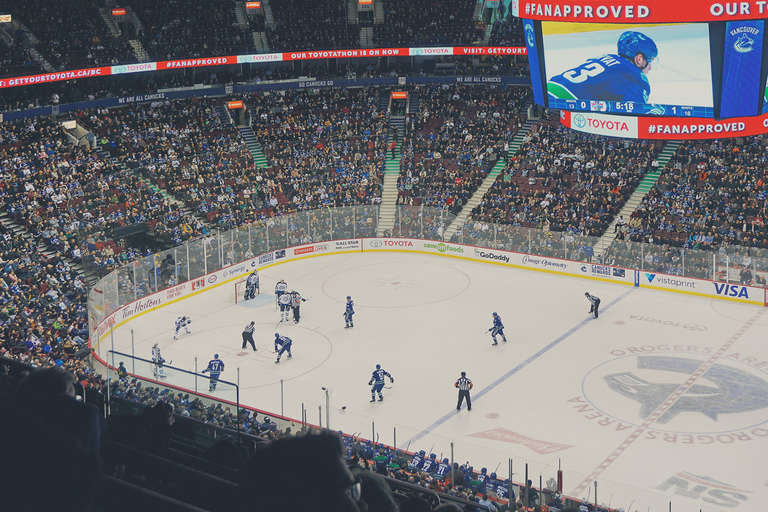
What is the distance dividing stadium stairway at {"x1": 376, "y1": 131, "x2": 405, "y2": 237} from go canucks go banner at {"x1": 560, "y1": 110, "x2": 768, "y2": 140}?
46.8 feet

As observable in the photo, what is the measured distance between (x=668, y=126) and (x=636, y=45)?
9.60ft

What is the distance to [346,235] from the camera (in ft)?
129

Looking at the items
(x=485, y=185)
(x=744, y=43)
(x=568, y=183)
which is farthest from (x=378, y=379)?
(x=485, y=185)

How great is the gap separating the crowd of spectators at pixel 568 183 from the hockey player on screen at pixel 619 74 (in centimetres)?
1122

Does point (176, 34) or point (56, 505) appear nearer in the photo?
point (56, 505)

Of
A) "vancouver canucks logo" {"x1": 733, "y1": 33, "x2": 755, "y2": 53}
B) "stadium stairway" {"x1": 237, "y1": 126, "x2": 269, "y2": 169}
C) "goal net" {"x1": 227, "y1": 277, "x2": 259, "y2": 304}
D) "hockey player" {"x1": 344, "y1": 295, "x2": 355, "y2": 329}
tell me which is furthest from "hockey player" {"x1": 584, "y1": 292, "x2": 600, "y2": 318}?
"stadium stairway" {"x1": 237, "y1": 126, "x2": 269, "y2": 169}

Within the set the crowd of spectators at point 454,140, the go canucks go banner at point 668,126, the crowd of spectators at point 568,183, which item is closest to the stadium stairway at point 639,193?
the crowd of spectators at point 568,183

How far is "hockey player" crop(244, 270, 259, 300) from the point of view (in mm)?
32312

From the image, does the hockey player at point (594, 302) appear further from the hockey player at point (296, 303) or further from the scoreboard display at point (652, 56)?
the hockey player at point (296, 303)

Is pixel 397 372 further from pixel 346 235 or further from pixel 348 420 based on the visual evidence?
pixel 346 235

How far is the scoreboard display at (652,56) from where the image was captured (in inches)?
906

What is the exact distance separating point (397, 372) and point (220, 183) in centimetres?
1828

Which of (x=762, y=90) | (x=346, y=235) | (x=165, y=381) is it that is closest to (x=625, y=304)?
(x=762, y=90)

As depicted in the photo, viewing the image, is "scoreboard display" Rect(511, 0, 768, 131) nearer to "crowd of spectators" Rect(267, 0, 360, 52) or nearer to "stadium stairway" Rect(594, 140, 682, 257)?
"stadium stairway" Rect(594, 140, 682, 257)
